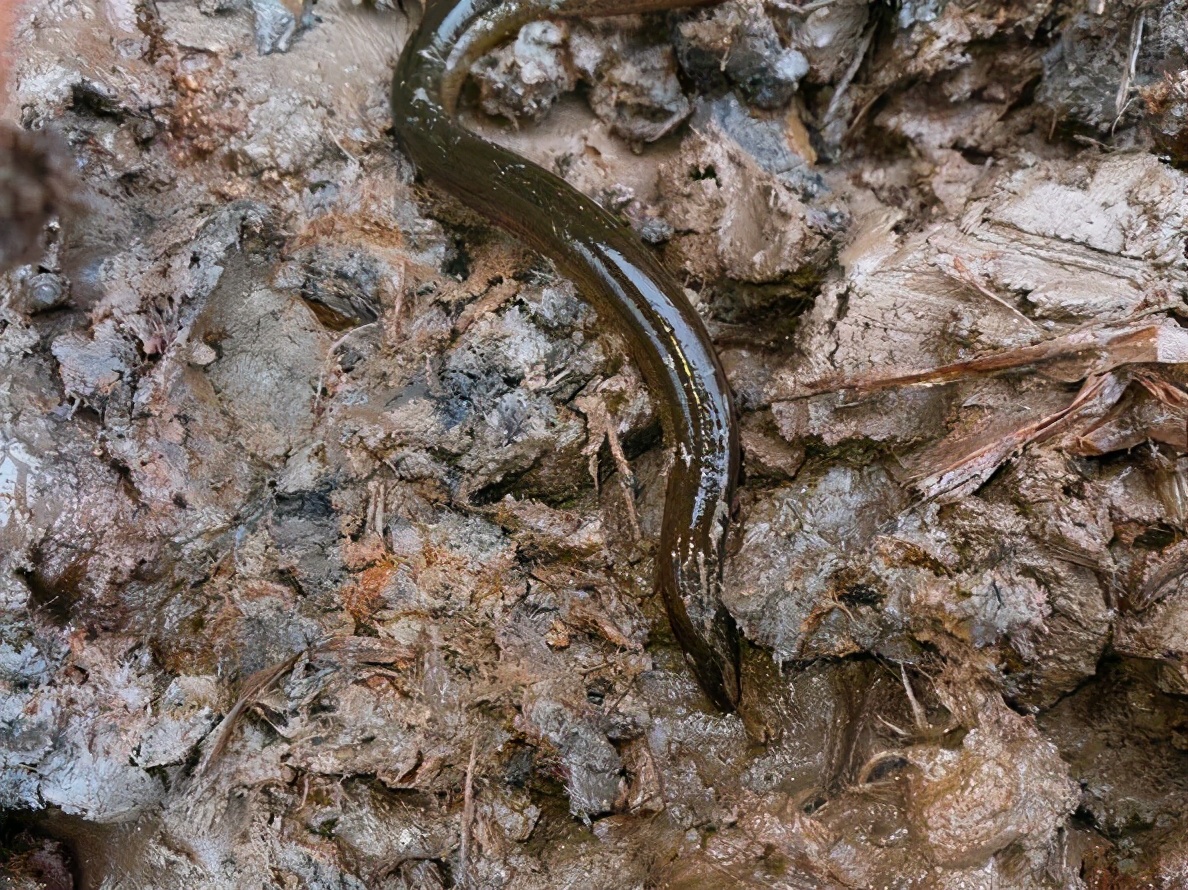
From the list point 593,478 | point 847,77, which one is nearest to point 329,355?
point 593,478

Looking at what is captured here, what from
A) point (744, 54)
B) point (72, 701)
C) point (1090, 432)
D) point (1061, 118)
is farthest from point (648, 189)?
point (72, 701)

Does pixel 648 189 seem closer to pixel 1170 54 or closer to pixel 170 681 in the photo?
pixel 1170 54

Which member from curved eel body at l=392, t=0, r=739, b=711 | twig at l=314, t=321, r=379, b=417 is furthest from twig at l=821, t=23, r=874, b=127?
twig at l=314, t=321, r=379, b=417

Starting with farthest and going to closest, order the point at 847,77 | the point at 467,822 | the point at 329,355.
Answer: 1. the point at 847,77
2. the point at 329,355
3. the point at 467,822

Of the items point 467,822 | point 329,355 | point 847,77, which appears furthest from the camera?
point 847,77

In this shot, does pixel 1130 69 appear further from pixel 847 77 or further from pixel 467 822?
pixel 467 822

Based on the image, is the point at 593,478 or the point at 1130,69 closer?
the point at 1130,69
